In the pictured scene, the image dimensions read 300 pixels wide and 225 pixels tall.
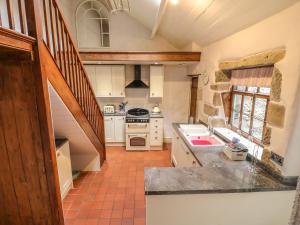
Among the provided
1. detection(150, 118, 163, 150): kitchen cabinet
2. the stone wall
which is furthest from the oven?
the stone wall

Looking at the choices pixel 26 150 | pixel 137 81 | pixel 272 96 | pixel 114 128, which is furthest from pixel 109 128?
pixel 272 96

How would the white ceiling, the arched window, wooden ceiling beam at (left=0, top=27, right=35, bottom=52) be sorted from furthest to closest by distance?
the arched window, the white ceiling, wooden ceiling beam at (left=0, top=27, right=35, bottom=52)

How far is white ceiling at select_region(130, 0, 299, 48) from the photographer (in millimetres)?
1588

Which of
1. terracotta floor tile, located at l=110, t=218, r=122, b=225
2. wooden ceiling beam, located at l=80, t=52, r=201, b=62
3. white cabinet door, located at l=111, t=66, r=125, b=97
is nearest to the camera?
terracotta floor tile, located at l=110, t=218, r=122, b=225

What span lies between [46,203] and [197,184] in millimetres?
1475

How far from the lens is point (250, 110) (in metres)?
2.28

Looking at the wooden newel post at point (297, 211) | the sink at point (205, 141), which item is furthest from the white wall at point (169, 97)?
the wooden newel post at point (297, 211)

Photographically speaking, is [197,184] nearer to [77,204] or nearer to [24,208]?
[24,208]

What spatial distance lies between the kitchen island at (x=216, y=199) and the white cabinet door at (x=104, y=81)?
3290 mm

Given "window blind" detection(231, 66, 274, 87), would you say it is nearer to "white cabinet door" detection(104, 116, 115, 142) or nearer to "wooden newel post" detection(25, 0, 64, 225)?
"wooden newel post" detection(25, 0, 64, 225)

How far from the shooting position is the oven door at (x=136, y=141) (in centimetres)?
427

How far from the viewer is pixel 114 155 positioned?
4.07 metres

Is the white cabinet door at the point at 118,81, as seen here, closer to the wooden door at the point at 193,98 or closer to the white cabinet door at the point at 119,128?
the white cabinet door at the point at 119,128

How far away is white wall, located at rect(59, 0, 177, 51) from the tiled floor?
2923 millimetres
